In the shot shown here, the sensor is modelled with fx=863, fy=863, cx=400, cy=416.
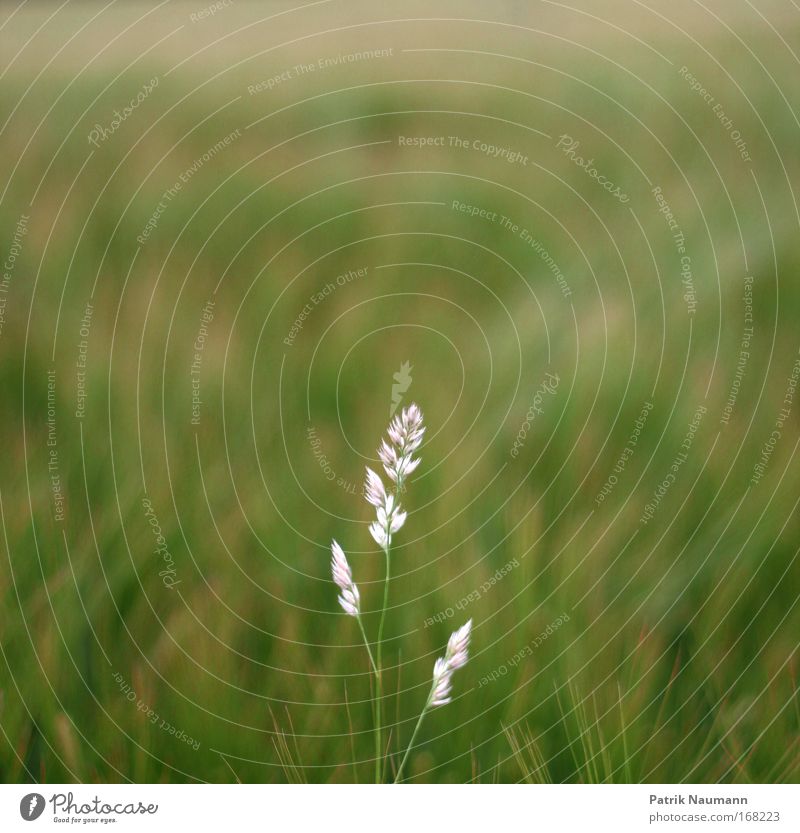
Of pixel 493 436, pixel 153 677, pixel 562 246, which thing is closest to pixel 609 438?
pixel 493 436

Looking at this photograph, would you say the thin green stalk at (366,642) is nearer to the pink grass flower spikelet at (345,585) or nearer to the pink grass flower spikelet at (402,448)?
the pink grass flower spikelet at (345,585)

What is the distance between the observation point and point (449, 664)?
2.28 feet

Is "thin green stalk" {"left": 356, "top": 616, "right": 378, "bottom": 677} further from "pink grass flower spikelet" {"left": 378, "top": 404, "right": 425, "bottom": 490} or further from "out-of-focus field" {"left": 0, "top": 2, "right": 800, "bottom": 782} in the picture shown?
"pink grass flower spikelet" {"left": 378, "top": 404, "right": 425, "bottom": 490}

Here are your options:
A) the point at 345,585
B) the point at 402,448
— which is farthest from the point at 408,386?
the point at 345,585

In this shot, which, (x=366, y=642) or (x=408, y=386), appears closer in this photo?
→ (x=366, y=642)

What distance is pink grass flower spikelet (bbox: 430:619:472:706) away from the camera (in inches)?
27.3

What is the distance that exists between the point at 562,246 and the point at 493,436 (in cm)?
23

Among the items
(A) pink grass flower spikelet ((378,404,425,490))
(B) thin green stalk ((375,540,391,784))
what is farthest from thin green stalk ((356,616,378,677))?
(A) pink grass flower spikelet ((378,404,425,490))

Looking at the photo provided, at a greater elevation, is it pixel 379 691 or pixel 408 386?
pixel 408 386

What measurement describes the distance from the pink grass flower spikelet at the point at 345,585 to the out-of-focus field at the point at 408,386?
0.09 feet

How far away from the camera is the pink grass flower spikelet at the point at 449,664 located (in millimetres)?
694

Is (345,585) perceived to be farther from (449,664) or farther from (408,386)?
(408,386)

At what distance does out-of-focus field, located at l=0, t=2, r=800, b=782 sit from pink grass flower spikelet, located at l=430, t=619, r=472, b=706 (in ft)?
0.07

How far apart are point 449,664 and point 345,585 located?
0.11 metres
